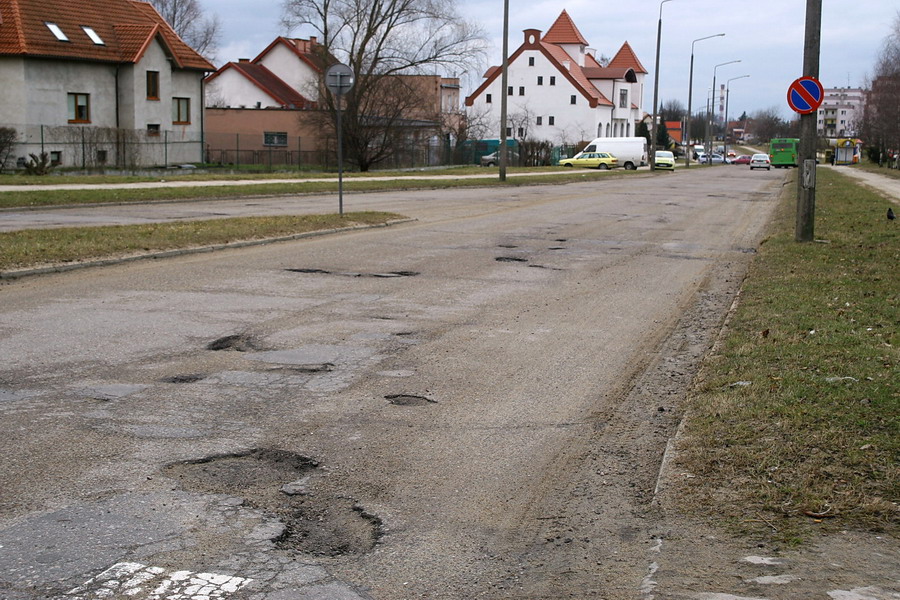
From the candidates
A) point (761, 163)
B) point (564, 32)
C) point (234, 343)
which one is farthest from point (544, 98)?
point (234, 343)

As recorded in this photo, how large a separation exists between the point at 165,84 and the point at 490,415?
5119 centimetres

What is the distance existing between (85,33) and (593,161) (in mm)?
35971

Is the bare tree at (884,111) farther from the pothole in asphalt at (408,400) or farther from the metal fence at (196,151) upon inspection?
the pothole in asphalt at (408,400)

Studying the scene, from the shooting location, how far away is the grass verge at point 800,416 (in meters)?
4.76

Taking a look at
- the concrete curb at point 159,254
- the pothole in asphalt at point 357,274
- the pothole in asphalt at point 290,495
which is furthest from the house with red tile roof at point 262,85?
the pothole in asphalt at point 290,495

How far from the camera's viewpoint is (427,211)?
2389 centimetres

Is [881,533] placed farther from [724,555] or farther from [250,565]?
[250,565]

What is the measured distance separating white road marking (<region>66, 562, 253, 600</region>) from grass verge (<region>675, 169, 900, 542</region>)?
87.9 inches

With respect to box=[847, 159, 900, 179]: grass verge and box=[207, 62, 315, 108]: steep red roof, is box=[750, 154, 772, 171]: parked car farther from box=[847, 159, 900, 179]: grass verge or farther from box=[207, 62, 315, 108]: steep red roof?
box=[207, 62, 315, 108]: steep red roof

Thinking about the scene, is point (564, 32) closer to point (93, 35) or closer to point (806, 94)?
point (93, 35)

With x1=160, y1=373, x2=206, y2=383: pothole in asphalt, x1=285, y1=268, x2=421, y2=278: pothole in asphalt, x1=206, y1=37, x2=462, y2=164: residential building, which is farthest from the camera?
x1=206, y1=37, x2=462, y2=164: residential building

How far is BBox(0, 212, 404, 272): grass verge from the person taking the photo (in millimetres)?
12852

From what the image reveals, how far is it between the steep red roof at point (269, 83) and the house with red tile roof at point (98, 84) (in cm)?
1805

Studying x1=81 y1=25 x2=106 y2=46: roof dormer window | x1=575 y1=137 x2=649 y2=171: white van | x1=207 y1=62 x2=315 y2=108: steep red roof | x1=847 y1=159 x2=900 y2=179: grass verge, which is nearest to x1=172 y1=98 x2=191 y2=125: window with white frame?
x1=81 y1=25 x2=106 y2=46: roof dormer window
